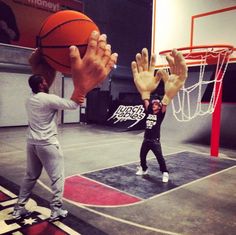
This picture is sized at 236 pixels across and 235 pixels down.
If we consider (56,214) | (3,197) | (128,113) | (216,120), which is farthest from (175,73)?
(128,113)

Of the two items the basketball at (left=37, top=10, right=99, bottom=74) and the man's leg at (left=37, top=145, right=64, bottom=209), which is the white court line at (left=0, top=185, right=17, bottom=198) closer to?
the man's leg at (left=37, top=145, right=64, bottom=209)

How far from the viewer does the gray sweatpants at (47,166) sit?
353cm

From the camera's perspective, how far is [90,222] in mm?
3863

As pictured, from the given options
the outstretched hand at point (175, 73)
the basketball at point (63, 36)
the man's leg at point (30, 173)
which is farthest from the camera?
the outstretched hand at point (175, 73)

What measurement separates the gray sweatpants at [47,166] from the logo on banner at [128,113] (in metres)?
11.3

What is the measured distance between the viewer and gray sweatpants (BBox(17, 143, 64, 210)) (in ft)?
11.6

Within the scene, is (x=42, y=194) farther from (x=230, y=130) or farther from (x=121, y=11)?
(x=121, y=11)

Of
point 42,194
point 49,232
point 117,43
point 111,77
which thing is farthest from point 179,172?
point 117,43

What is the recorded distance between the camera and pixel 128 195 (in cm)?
500

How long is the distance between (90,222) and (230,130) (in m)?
8.30

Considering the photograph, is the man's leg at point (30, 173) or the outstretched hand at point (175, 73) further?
the outstretched hand at point (175, 73)

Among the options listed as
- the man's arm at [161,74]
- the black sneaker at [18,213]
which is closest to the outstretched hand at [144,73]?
the man's arm at [161,74]

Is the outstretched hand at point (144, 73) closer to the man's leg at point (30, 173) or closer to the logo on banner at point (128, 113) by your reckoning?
the man's leg at point (30, 173)

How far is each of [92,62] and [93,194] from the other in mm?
3333
